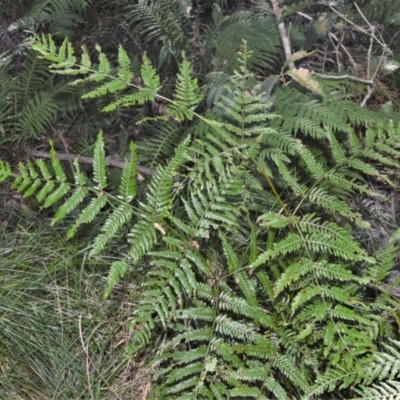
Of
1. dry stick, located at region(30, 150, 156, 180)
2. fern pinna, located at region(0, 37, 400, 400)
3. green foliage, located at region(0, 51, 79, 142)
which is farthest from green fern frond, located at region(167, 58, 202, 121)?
green foliage, located at region(0, 51, 79, 142)

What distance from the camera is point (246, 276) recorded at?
7.09 ft

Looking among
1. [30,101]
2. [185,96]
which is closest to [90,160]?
[30,101]

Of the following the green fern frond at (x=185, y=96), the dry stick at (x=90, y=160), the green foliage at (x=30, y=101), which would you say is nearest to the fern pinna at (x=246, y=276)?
the green fern frond at (x=185, y=96)

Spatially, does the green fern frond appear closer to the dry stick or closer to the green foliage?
the dry stick

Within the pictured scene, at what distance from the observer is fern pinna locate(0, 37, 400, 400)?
200cm

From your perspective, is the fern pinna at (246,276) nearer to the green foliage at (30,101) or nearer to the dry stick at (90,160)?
the dry stick at (90,160)

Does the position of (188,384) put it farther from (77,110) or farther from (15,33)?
(15,33)

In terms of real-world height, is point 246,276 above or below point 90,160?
below

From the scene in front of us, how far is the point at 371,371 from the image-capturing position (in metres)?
1.97

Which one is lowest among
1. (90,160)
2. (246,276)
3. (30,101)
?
(246,276)

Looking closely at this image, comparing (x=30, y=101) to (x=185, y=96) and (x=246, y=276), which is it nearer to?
(x=185, y=96)

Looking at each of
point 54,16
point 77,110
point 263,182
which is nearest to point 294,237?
point 263,182

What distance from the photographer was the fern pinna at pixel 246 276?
200 cm

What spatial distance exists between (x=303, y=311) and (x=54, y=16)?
201 centimetres
